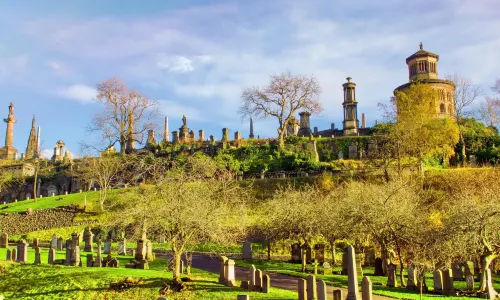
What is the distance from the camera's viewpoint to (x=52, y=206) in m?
48.0

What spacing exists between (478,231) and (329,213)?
28.9ft

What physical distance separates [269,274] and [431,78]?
48232mm

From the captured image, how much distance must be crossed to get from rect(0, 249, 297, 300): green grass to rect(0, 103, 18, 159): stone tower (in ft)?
271

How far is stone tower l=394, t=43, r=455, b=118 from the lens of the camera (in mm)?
Answer: 60938

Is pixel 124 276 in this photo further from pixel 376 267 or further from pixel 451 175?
pixel 451 175

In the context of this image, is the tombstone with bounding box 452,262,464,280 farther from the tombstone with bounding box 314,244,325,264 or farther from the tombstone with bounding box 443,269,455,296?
the tombstone with bounding box 314,244,325,264

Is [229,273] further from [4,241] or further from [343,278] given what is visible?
[4,241]

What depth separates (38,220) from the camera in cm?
4462

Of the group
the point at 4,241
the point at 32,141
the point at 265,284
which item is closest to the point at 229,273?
the point at 265,284

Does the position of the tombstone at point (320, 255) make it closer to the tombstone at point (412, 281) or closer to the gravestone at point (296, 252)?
the gravestone at point (296, 252)

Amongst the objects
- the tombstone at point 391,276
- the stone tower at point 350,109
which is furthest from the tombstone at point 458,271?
the stone tower at point 350,109

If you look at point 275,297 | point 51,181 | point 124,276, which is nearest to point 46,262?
point 124,276

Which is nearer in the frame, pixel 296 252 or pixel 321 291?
pixel 321 291

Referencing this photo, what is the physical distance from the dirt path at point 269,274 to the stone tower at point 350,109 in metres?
35.6
